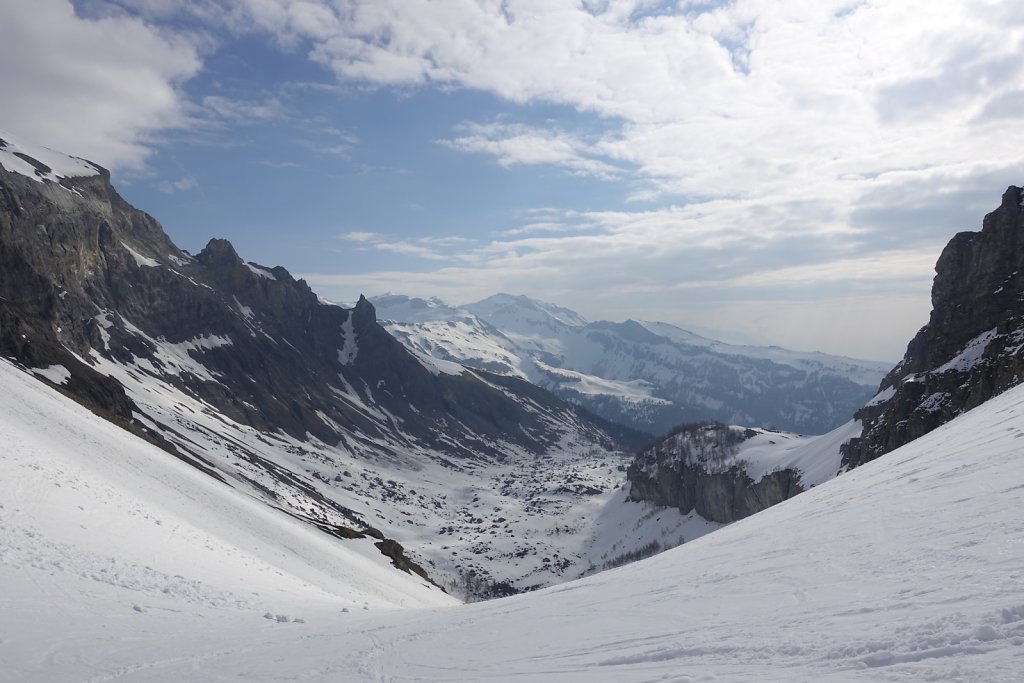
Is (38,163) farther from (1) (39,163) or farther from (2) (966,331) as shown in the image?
(2) (966,331)

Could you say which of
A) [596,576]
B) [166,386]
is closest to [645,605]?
[596,576]

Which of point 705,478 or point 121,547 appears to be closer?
point 121,547

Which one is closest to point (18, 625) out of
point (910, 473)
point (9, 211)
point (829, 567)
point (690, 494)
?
point (829, 567)

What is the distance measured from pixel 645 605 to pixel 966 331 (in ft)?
251

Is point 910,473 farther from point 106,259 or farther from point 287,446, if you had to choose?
point 106,259

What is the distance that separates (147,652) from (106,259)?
201 metres

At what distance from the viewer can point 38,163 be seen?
17450 centimetres

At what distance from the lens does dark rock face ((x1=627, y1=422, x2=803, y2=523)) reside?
392ft

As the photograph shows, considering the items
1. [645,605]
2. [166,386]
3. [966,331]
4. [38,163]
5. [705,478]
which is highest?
[38,163]

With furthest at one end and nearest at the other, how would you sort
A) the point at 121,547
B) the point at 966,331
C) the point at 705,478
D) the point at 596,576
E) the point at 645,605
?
1. the point at 705,478
2. the point at 966,331
3. the point at 121,547
4. the point at 596,576
5. the point at 645,605

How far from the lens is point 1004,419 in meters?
22.8

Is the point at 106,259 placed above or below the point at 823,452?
above

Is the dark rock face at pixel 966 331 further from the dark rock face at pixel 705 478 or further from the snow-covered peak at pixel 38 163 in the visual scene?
the snow-covered peak at pixel 38 163

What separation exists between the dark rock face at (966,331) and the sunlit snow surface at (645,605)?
39756 mm
